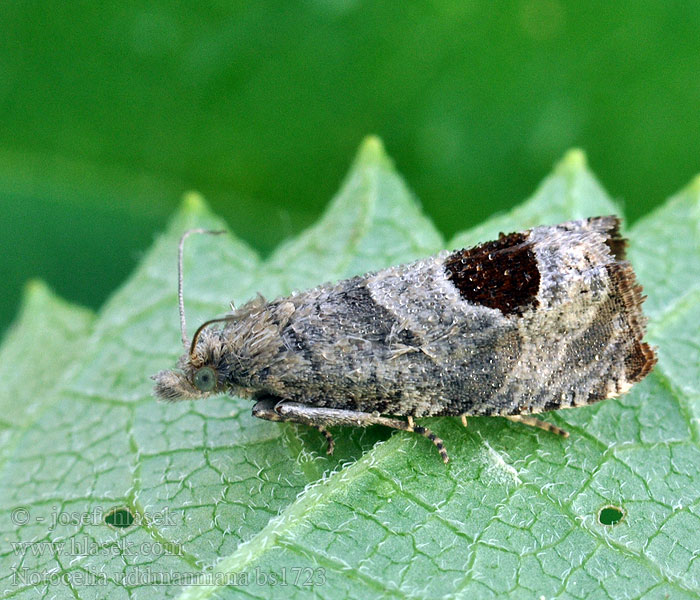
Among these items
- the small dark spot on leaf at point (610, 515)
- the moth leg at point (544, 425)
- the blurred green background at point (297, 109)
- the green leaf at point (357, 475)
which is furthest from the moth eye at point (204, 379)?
the blurred green background at point (297, 109)

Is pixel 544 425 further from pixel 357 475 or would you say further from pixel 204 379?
pixel 204 379

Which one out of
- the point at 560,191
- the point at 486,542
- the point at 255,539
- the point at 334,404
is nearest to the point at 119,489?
the point at 255,539

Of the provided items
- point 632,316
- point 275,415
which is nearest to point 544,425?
point 632,316

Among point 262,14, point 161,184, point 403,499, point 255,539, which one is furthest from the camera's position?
point 161,184

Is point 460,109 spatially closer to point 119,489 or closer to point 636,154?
point 636,154

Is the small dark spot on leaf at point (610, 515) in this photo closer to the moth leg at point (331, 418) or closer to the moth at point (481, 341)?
the moth at point (481, 341)

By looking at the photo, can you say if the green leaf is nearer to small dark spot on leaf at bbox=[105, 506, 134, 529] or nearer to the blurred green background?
small dark spot on leaf at bbox=[105, 506, 134, 529]

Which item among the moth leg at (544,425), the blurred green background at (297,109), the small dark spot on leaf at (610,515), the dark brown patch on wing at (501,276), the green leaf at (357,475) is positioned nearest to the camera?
the green leaf at (357,475)
